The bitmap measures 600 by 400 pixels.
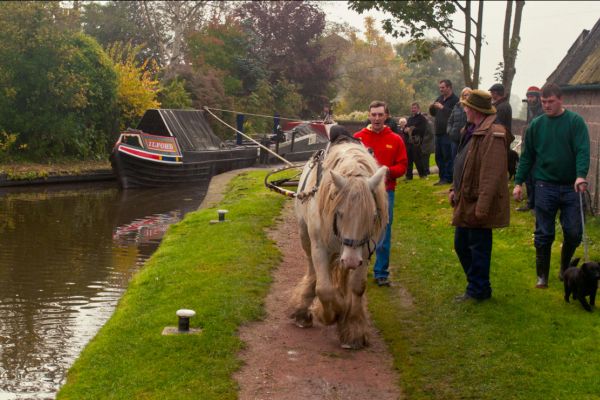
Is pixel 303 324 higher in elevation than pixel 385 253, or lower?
lower

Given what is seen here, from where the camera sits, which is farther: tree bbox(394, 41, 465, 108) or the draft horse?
tree bbox(394, 41, 465, 108)

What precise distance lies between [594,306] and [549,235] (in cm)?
84

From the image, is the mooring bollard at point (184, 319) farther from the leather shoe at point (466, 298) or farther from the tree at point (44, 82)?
the tree at point (44, 82)

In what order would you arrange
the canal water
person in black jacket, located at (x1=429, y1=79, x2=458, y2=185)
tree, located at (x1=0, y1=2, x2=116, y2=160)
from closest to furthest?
the canal water, person in black jacket, located at (x1=429, y1=79, x2=458, y2=185), tree, located at (x1=0, y1=2, x2=116, y2=160)

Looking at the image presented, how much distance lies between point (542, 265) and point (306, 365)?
3.21 meters

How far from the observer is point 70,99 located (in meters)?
28.8

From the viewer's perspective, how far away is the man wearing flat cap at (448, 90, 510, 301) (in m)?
7.64

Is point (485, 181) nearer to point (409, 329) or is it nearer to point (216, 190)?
point (409, 329)

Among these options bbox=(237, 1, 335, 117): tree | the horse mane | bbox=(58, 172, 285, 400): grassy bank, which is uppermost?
bbox=(237, 1, 335, 117): tree

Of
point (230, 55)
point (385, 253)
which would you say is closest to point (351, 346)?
point (385, 253)

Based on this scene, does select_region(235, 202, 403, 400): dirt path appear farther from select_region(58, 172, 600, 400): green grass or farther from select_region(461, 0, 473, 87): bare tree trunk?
select_region(461, 0, 473, 87): bare tree trunk

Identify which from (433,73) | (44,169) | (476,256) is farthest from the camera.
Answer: (433,73)

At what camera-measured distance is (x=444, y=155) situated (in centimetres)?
1750

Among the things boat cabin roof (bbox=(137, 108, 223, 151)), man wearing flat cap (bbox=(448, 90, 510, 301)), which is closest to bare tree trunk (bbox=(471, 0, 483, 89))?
boat cabin roof (bbox=(137, 108, 223, 151))
